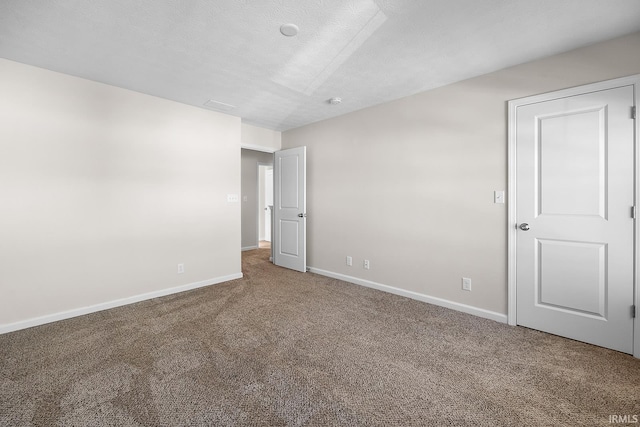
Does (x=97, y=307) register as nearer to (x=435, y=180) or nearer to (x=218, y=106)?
(x=218, y=106)

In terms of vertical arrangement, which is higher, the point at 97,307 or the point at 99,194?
the point at 99,194

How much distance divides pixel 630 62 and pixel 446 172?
61.1 inches

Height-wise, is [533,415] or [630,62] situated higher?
[630,62]

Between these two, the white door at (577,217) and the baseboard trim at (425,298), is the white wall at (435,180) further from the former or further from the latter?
the white door at (577,217)

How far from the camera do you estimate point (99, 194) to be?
300 cm

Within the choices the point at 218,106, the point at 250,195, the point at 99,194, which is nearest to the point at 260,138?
the point at 218,106

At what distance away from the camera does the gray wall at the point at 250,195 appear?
6.66m

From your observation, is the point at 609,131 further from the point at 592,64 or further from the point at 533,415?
the point at 533,415

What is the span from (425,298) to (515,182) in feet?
5.20

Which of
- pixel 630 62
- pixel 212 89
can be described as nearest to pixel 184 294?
pixel 212 89

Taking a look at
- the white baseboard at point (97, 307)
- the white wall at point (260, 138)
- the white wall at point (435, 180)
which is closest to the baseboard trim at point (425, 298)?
the white wall at point (435, 180)

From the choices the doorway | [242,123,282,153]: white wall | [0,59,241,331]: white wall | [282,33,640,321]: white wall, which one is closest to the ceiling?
[282,33,640,321]: white wall

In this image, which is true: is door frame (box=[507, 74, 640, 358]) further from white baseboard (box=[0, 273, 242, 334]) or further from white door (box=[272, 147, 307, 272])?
white baseboard (box=[0, 273, 242, 334])

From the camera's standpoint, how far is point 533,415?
5.02 ft
